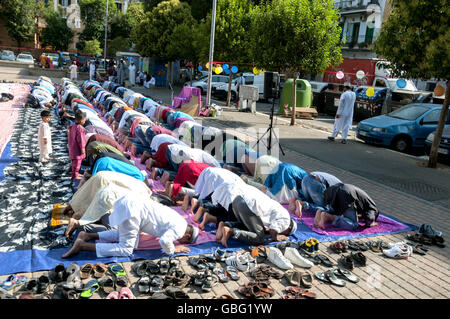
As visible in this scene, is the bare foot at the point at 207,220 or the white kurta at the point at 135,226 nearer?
the white kurta at the point at 135,226

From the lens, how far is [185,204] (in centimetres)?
693

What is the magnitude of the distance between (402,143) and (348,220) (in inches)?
351

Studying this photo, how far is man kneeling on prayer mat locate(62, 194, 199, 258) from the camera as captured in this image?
199 inches

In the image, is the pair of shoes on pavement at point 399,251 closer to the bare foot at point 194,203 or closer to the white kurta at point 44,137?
the bare foot at point 194,203

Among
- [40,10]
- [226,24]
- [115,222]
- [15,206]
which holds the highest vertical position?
[40,10]

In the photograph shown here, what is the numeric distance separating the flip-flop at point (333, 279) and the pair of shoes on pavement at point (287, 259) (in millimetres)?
277

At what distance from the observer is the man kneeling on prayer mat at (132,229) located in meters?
5.07

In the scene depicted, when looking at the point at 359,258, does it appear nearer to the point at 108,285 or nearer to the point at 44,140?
the point at 108,285

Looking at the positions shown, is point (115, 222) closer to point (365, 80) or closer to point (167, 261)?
point (167, 261)

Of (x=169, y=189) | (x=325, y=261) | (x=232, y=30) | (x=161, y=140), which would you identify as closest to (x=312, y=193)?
(x=325, y=261)

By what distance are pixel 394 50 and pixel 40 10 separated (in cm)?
5027

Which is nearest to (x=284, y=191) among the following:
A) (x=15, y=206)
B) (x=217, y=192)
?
(x=217, y=192)

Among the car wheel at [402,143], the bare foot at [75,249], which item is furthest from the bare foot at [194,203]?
the car wheel at [402,143]
